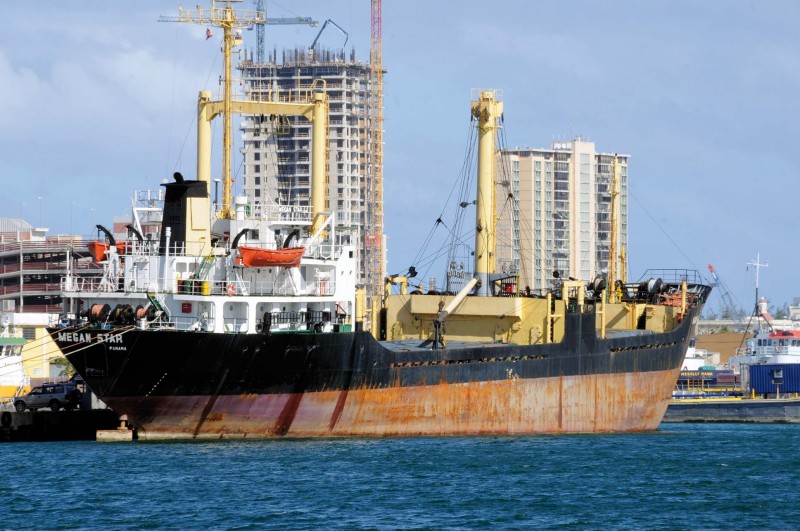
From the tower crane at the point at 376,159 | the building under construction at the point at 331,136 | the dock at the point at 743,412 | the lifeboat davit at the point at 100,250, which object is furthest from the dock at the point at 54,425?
the building under construction at the point at 331,136

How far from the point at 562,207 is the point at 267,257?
126643mm

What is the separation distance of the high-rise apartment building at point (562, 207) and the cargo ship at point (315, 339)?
109449 millimetres

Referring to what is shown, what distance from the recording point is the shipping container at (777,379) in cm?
7888

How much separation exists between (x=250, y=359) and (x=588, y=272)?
432 feet

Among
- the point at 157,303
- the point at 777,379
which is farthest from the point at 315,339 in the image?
the point at 777,379

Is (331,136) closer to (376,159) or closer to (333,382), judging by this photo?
(376,159)

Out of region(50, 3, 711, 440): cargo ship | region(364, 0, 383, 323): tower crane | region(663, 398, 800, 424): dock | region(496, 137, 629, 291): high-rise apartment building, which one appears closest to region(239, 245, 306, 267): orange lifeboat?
region(50, 3, 711, 440): cargo ship

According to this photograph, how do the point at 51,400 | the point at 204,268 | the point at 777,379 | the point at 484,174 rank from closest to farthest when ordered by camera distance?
the point at 204,268 < the point at 51,400 < the point at 484,174 < the point at 777,379

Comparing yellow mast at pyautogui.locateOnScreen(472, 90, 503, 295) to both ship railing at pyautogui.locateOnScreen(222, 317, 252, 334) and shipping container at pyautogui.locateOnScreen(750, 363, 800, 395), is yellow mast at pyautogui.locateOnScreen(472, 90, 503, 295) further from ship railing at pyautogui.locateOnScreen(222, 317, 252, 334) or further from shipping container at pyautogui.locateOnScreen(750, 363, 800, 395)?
shipping container at pyautogui.locateOnScreen(750, 363, 800, 395)

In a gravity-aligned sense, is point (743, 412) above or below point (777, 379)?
below

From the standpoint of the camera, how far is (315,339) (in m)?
43.3

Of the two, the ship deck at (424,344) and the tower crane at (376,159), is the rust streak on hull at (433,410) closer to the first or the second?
the ship deck at (424,344)

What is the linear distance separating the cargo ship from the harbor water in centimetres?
128

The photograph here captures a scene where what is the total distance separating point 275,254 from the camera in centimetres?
4409
